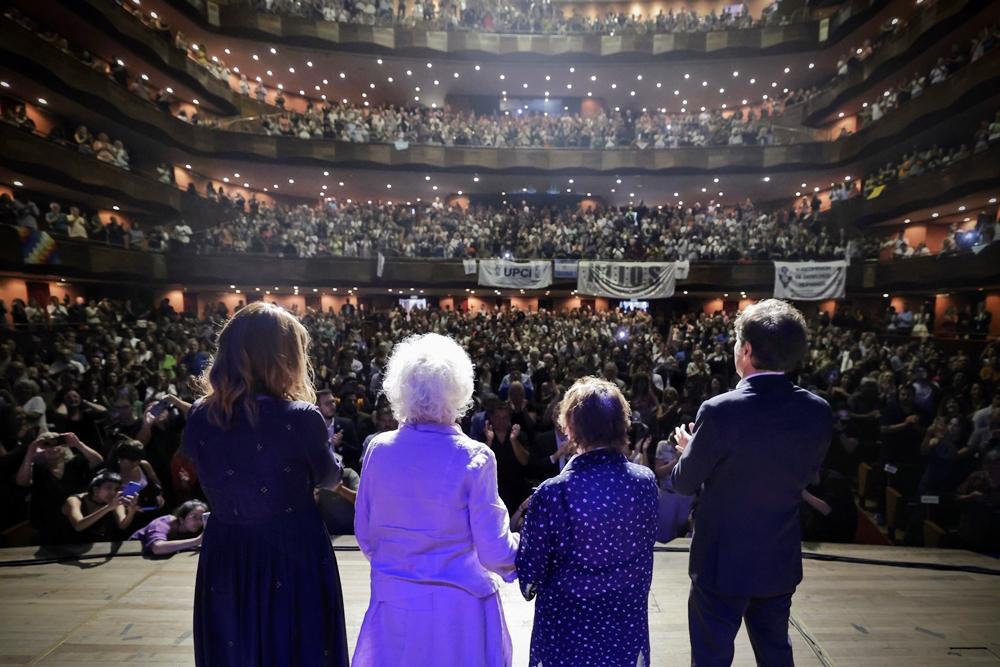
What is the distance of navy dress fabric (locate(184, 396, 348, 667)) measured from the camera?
1.48 meters

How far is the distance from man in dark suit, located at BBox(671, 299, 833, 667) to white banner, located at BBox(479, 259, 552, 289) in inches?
528

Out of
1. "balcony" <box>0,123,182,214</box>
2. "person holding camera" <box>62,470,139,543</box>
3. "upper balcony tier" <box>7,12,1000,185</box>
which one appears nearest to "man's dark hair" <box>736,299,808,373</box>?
"person holding camera" <box>62,470,139,543</box>

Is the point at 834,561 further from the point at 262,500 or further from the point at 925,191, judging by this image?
the point at 925,191

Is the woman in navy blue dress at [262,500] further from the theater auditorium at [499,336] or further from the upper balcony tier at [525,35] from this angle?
the upper balcony tier at [525,35]

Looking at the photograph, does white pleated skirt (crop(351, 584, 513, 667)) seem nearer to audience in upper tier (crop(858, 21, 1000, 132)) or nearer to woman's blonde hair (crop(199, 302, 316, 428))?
woman's blonde hair (crop(199, 302, 316, 428))

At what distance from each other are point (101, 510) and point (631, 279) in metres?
13.0

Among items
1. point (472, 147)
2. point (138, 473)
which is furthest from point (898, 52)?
point (138, 473)

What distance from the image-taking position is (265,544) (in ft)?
5.10

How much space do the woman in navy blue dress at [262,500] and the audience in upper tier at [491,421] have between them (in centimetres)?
18

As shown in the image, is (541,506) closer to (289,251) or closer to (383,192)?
(289,251)

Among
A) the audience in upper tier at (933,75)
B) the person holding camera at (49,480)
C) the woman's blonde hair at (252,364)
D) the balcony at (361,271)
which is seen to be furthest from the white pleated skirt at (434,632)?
the audience in upper tier at (933,75)

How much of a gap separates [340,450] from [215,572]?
298cm

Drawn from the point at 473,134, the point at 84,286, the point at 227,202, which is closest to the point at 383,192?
the point at 473,134

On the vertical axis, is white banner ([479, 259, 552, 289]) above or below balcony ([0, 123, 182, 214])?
below
